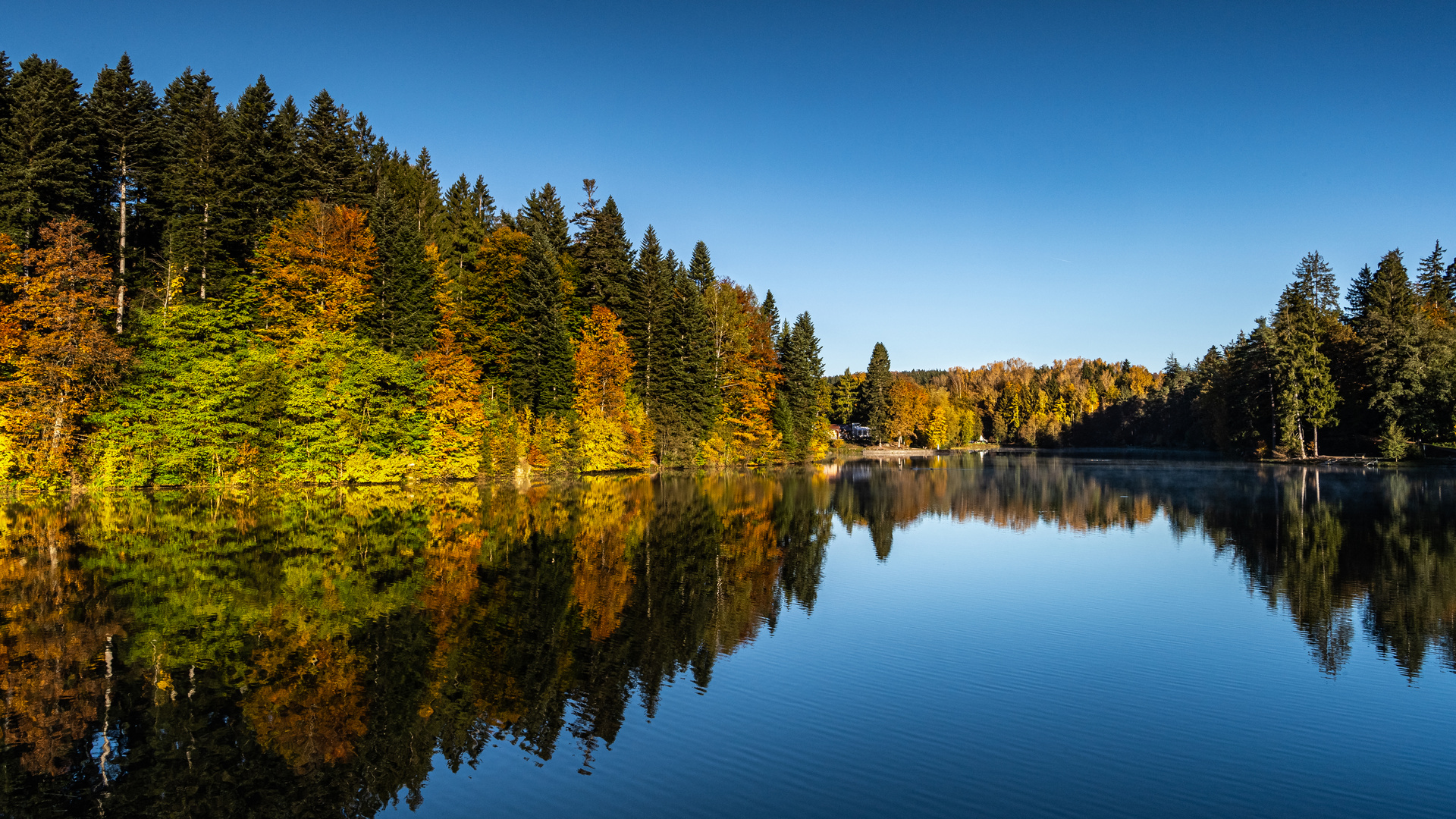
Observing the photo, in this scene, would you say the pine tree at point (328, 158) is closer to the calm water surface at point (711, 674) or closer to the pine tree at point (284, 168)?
the pine tree at point (284, 168)

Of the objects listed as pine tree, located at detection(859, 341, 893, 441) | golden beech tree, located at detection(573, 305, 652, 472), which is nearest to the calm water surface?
golden beech tree, located at detection(573, 305, 652, 472)

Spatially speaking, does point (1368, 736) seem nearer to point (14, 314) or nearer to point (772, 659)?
point (772, 659)

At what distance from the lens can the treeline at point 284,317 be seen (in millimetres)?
34188

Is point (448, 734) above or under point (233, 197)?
under

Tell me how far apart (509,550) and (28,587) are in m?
9.22

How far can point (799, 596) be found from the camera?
648 inches

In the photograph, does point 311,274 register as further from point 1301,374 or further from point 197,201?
point 1301,374

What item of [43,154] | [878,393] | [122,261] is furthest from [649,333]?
[878,393]

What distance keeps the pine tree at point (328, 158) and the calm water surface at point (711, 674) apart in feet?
103

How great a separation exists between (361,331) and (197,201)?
10.5 meters

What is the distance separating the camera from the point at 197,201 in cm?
4197

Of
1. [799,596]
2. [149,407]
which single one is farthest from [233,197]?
[799,596]

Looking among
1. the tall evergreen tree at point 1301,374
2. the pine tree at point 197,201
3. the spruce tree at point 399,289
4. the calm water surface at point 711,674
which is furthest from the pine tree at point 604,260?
the tall evergreen tree at point 1301,374

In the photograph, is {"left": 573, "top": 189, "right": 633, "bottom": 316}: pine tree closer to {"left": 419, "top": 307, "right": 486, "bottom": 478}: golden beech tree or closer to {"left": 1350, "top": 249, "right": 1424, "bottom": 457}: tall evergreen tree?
{"left": 419, "top": 307, "right": 486, "bottom": 478}: golden beech tree
